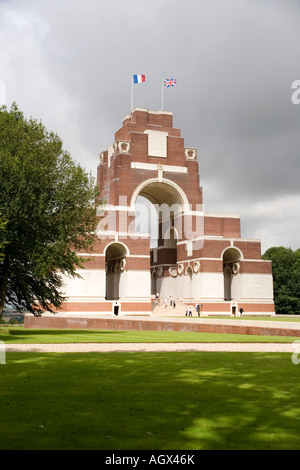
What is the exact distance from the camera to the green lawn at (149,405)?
18.2 ft

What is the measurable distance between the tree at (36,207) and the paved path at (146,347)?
802 cm

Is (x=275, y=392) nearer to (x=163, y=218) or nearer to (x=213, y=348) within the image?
(x=213, y=348)

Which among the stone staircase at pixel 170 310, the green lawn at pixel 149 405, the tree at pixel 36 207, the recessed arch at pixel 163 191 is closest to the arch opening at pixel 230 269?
the stone staircase at pixel 170 310

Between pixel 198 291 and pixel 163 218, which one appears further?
pixel 163 218

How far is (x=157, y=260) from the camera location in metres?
64.4

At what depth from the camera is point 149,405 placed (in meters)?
7.24

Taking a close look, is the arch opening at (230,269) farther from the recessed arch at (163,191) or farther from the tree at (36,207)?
the tree at (36,207)

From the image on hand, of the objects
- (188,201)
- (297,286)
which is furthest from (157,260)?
(297,286)

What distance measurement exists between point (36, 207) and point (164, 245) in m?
38.7

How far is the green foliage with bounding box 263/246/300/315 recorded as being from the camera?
235ft

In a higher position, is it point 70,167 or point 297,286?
point 70,167

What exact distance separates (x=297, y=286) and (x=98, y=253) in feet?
112

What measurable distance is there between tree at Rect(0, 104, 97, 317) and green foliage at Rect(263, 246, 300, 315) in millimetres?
49168

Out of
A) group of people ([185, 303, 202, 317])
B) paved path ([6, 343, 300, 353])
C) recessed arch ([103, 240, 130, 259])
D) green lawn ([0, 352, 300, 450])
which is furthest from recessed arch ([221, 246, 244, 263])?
green lawn ([0, 352, 300, 450])
